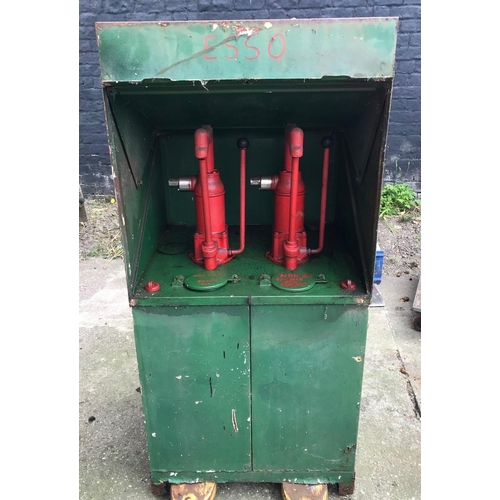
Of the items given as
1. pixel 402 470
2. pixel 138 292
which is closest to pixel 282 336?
pixel 138 292

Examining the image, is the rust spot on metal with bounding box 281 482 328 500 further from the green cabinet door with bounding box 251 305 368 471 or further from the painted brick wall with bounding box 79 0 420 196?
the painted brick wall with bounding box 79 0 420 196

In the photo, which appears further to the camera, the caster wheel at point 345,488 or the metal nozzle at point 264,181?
the caster wheel at point 345,488

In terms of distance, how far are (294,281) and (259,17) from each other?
315 centimetres

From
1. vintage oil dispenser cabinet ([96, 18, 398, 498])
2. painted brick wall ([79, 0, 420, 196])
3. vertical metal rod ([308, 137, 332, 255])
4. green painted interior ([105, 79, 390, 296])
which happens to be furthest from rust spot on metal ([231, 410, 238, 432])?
painted brick wall ([79, 0, 420, 196])

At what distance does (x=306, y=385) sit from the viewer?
1.47 metres

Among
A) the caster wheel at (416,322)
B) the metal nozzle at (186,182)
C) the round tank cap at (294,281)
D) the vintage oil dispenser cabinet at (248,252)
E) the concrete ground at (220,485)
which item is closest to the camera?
the vintage oil dispenser cabinet at (248,252)

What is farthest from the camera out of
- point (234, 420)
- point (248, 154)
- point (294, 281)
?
point (248, 154)

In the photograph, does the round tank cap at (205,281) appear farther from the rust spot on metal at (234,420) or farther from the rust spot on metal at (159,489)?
the rust spot on metal at (159,489)

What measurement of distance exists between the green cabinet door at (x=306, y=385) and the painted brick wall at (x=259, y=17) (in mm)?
3118

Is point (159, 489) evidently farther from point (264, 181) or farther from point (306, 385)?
point (264, 181)

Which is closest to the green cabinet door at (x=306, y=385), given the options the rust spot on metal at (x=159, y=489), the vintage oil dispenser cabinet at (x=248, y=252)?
the vintage oil dispenser cabinet at (x=248, y=252)

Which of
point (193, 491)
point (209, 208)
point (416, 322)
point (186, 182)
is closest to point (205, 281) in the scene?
point (209, 208)

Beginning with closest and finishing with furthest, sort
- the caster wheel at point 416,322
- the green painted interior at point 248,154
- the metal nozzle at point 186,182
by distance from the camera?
1. the green painted interior at point 248,154
2. the metal nozzle at point 186,182
3. the caster wheel at point 416,322

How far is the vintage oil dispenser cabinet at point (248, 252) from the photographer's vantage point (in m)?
1.09
